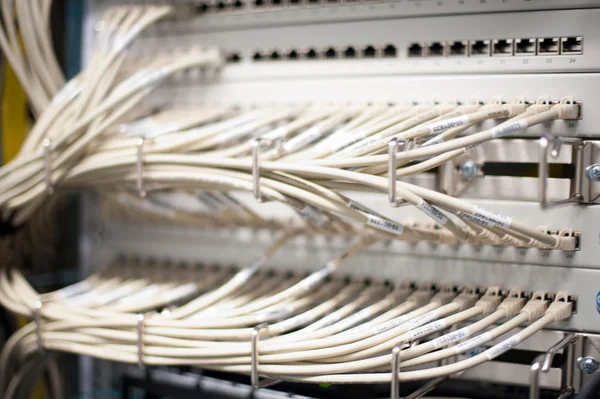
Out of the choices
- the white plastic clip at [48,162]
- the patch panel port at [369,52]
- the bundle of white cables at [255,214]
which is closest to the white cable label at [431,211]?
the bundle of white cables at [255,214]

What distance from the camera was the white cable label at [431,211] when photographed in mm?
721

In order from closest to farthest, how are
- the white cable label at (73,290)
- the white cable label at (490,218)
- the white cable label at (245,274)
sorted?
the white cable label at (490,218), the white cable label at (245,274), the white cable label at (73,290)

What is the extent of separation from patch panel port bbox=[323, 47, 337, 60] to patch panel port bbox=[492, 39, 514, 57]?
0.78ft

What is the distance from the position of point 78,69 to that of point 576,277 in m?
0.97

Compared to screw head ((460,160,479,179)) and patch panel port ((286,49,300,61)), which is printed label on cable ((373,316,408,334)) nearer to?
screw head ((460,160,479,179))

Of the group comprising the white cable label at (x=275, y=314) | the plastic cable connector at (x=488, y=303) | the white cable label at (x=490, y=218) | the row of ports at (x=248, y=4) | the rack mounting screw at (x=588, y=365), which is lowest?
the rack mounting screw at (x=588, y=365)

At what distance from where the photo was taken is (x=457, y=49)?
2.92 feet

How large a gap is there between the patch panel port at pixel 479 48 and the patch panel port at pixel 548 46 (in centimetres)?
7

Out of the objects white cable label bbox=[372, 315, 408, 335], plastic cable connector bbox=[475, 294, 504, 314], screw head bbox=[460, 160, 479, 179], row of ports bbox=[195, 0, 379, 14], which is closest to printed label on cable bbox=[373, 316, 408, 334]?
white cable label bbox=[372, 315, 408, 335]

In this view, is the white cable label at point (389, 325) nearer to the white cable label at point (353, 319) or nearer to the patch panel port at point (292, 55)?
the white cable label at point (353, 319)

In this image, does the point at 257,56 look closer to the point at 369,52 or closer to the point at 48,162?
the point at 369,52

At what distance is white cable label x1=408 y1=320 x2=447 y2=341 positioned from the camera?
0.75 meters

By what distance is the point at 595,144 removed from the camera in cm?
80

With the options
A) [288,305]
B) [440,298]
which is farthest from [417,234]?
[288,305]
